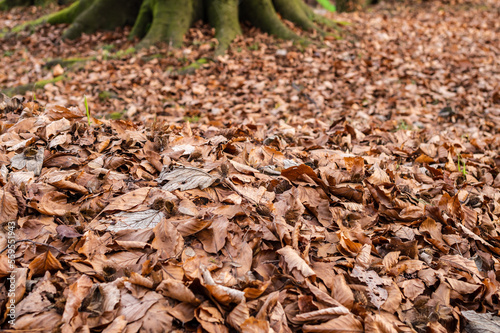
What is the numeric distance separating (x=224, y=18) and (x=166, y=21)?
1068mm

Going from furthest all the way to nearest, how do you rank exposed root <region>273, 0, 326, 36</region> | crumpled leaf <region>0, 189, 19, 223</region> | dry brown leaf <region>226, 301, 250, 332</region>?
exposed root <region>273, 0, 326, 36</region>, crumpled leaf <region>0, 189, 19, 223</region>, dry brown leaf <region>226, 301, 250, 332</region>

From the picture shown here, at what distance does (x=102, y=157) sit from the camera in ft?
6.97

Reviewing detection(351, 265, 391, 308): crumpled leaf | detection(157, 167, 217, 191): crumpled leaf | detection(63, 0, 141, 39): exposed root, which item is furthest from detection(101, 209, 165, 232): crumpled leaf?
detection(63, 0, 141, 39): exposed root

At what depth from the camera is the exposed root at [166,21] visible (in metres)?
5.89

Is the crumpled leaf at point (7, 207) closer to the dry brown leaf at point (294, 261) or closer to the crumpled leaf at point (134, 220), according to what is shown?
the crumpled leaf at point (134, 220)

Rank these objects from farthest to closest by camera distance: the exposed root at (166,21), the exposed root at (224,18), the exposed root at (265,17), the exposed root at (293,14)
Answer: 1. the exposed root at (293,14)
2. the exposed root at (265,17)
3. the exposed root at (224,18)
4. the exposed root at (166,21)

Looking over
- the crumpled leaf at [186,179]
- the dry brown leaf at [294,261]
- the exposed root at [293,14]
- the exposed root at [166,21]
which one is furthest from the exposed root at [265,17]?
the dry brown leaf at [294,261]

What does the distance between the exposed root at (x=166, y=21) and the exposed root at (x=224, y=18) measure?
366 millimetres

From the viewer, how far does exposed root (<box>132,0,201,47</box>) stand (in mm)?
5887

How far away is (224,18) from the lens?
6.18m

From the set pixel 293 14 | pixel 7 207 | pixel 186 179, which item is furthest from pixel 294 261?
pixel 293 14

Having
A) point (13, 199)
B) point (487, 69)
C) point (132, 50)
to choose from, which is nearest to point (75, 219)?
point (13, 199)

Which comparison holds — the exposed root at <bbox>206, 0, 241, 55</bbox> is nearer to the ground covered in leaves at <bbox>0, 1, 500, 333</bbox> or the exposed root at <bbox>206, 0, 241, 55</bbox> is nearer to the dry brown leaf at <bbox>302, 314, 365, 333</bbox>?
the ground covered in leaves at <bbox>0, 1, 500, 333</bbox>

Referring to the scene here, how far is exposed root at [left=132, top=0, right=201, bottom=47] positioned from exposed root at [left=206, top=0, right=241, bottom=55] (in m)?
0.37
